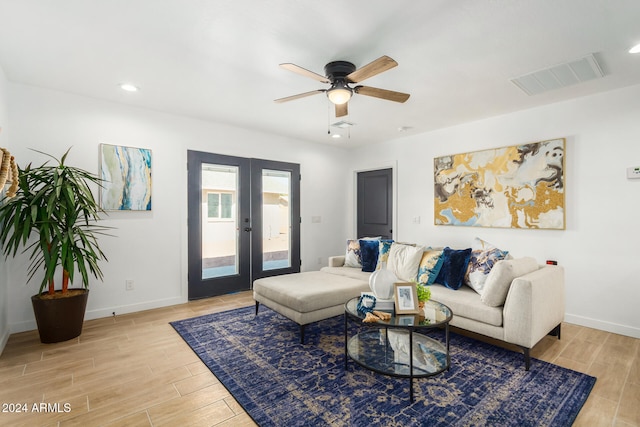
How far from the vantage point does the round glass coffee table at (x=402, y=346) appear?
6.89ft

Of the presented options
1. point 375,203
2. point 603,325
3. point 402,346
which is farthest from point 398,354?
point 375,203

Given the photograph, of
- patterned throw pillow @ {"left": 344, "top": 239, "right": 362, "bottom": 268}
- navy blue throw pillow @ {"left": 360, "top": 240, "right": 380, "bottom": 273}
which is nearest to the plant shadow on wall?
patterned throw pillow @ {"left": 344, "top": 239, "right": 362, "bottom": 268}

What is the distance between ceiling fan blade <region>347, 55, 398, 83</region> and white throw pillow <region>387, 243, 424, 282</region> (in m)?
2.08

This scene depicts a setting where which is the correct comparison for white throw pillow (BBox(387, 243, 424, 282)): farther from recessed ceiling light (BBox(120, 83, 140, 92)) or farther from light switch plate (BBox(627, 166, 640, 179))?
recessed ceiling light (BBox(120, 83, 140, 92))

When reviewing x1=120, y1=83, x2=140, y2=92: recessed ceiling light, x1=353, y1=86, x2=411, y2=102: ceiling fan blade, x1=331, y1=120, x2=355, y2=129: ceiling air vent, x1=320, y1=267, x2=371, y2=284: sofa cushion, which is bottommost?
x1=320, y1=267, x2=371, y2=284: sofa cushion

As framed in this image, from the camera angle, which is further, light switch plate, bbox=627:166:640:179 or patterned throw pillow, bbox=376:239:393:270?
patterned throw pillow, bbox=376:239:393:270

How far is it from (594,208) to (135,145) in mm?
5260

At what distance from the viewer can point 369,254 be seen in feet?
13.3

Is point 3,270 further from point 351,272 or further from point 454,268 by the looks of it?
point 454,268

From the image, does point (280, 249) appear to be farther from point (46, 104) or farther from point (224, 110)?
point (46, 104)

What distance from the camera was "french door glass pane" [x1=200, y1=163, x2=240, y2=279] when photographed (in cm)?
434

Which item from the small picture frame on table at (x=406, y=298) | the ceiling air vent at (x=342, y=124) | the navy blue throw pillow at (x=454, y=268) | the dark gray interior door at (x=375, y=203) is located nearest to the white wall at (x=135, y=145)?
the ceiling air vent at (x=342, y=124)

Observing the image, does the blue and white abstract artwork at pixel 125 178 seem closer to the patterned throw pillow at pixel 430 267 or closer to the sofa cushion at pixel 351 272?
the sofa cushion at pixel 351 272

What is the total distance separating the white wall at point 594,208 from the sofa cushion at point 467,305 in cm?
131
